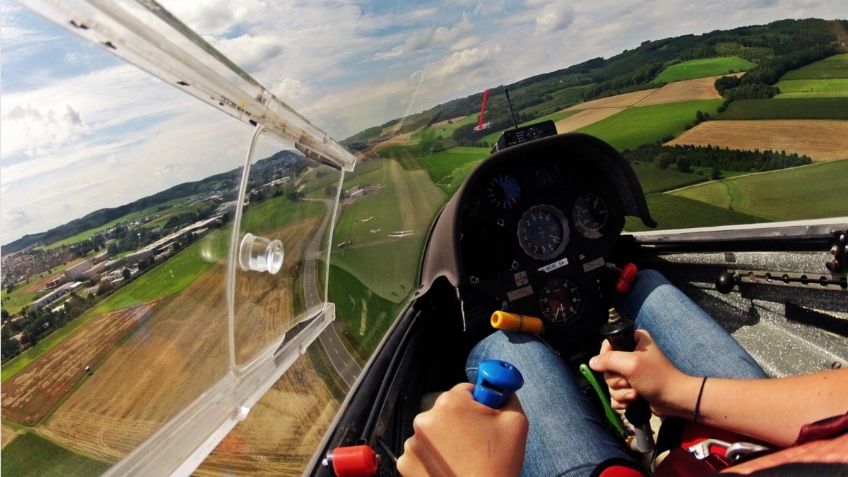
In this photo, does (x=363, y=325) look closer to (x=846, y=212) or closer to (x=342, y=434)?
(x=342, y=434)

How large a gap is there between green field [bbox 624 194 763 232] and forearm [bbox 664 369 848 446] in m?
1.70

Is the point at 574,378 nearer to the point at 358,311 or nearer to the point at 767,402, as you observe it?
the point at 767,402

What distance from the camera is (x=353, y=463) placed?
1163 mm

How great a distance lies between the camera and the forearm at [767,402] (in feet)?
3.86

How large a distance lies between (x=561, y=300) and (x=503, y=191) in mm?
710

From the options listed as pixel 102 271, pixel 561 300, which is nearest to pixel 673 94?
pixel 561 300

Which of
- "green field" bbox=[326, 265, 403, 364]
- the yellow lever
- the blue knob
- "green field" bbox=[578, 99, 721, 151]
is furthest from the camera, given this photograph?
"green field" bbox=[578, 99, 721, 151]

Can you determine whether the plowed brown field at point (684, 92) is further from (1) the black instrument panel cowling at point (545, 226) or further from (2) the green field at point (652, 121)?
(1) the black instrument panel cowling at point (545, 226)

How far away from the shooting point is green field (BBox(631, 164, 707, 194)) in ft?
11.3

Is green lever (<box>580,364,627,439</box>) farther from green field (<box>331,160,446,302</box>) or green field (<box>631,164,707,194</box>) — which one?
green field (<box>631,164,707,194</box>)

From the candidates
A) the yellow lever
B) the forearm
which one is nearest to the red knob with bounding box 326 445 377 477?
the forearm

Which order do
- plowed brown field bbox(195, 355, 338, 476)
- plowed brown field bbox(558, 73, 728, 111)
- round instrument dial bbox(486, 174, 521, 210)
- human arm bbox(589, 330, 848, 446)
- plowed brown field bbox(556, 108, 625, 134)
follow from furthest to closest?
plowed brown field bbox(558, 73, 728, 111), plowed brown field bbox(556, 108, 625, 134), round instrument dial bbox(486, 174, 521, 210), human arm bbox(589, 330, 848, 446), plowed brown field bbox(195, 355, 338, 476)

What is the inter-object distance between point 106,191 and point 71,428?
1.28 feet

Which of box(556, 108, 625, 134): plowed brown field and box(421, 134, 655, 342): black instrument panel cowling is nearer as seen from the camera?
box(421, 134, 655, 342): black instrument panel cowling
